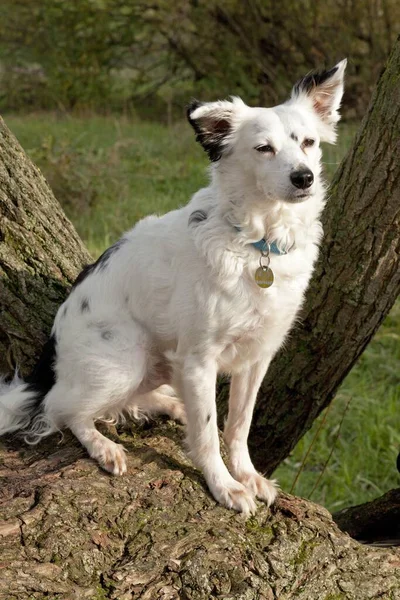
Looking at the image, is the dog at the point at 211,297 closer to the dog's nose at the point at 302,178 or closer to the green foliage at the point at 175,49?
the dog's nose at the point at 302,178

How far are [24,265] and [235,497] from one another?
4.32 feet

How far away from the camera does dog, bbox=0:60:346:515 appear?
262 cm

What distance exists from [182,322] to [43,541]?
2.88 ft

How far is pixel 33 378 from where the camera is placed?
10.2ft

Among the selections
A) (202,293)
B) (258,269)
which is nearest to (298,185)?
(258,269)

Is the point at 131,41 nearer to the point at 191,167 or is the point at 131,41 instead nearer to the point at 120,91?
the point at 120,91

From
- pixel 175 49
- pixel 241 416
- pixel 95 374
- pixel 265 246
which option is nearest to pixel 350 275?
pixel 265 246

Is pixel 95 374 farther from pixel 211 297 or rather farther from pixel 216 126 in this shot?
pixel 216 126

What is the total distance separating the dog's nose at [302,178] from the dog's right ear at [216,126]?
12.7 inches

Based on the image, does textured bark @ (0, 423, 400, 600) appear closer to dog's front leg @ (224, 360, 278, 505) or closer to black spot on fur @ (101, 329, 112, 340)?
dog's front leg @ (224, 360, 278, 505)

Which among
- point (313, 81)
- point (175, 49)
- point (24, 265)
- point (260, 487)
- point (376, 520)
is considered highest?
point (313, 81)

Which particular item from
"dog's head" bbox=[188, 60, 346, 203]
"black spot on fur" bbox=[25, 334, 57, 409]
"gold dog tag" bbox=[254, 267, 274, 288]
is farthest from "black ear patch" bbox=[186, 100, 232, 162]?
"black spot on fur" bbox=[25, 334, 57, 409]

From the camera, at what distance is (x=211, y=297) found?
103 inches

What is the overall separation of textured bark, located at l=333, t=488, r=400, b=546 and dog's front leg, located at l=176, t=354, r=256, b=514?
92 cm
